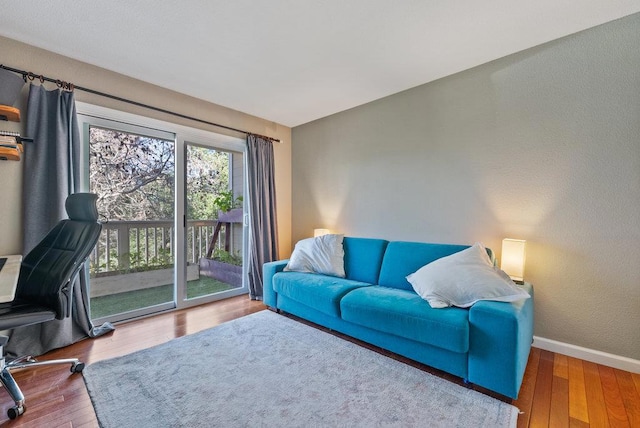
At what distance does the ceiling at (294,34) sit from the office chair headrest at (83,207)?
49.0 inches

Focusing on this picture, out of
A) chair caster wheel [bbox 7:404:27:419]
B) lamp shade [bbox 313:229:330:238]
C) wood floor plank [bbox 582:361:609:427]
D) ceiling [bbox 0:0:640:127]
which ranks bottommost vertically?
wood floor plank [bbox 582:361:609:427]

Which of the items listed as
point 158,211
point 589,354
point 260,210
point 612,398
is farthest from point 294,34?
point 589,354

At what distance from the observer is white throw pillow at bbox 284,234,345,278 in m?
2.93

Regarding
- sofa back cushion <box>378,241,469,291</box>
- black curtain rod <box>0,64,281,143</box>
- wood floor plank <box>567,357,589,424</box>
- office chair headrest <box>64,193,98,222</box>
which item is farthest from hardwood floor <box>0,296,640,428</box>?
black curtain rod <box>0,64,281,143</box>

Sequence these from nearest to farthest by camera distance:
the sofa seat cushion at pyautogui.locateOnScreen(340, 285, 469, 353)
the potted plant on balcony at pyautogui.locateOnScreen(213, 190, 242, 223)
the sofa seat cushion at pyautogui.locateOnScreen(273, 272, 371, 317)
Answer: the sofa seat cushion at pyautogui.locateOnScreen(340, 285, 469, 353)
the sofa seat cushion at pyautogui.locateOnScreen(273, 272, 371, 317)
the potted plant on balcony at pyautogui.locateOnScreen(213, 190, 242, 223)

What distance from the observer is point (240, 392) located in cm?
167

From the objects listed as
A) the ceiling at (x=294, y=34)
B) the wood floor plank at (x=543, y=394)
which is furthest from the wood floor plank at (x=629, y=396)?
the ceiling at (x=294, y=34)

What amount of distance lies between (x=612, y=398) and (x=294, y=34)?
10.5ft

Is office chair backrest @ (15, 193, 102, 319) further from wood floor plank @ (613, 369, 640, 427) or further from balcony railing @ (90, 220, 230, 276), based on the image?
wood floor plank @ (613, 369, 640, 427)

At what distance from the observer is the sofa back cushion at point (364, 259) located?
2.81 meters

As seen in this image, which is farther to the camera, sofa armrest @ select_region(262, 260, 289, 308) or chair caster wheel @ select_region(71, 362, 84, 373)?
sofa armrest @ select_region(262, 260, 289, 308)

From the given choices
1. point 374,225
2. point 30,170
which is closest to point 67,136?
point 30,170

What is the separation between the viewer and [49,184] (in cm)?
228

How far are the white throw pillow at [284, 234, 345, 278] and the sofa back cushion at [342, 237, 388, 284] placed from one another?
80 mm
